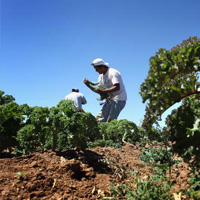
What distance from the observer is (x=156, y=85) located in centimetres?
240

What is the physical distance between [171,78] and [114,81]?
5.28 metres

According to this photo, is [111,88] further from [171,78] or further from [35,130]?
[171,78]

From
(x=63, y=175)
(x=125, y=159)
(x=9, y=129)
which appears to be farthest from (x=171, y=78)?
(x=9, y=129)

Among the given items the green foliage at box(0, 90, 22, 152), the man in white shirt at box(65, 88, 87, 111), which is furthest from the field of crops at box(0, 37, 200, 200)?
the man in white shirt at box(65, 88, 87, 111)

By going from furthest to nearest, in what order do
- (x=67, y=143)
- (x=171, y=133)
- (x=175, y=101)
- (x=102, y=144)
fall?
(x=102, y=144) → (x=67, y=143) → (x=171, y=133) → (x=175, y=101)

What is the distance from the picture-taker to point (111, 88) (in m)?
7.70

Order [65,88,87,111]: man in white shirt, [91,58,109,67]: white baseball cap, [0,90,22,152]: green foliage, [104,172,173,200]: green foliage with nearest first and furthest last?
[104,172,173,200]: green foliage, [0,90,22,152]: green foliage, [91,58,109,67]: white baseball cap, [65,88,87,111]: man in white shirt

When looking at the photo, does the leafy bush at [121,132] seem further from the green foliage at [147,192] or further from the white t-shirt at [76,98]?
the green foliage at [147,192]

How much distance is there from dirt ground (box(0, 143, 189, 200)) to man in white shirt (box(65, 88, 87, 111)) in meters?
5.76

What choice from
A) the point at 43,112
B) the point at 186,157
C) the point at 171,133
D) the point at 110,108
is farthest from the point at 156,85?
the point at 110,108

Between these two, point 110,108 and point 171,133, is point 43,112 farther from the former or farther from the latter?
point 110,108

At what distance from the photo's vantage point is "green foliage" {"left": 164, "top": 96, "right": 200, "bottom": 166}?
7.80 feet

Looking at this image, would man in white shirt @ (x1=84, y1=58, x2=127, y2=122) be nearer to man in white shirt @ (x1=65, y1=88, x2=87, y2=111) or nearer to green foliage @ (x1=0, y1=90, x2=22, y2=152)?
man in white shirt @ (x1=65, y1=88, x2=87, y2=111)

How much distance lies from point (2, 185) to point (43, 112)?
1564 millimetres
